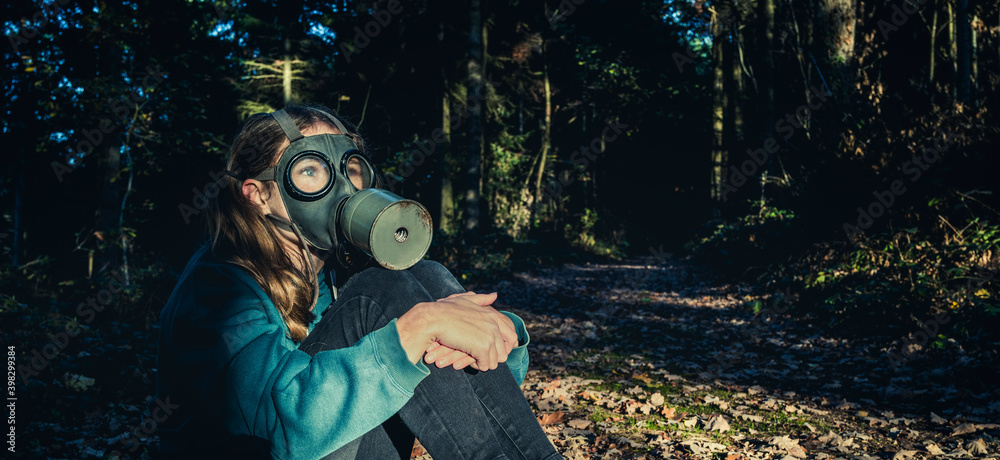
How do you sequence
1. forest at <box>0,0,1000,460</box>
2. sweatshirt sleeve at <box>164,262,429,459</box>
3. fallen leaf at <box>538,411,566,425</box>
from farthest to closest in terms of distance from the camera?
forest at <box>0,0,1000,460</box>, fallen leaf at <box>538,411,566,425</box>, sweatshirt sleeve at <box>164,262,429,459</box>

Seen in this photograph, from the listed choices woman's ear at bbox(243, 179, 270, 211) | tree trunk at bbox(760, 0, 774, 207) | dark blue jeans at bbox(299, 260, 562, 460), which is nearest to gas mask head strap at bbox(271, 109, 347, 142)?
woman's ear at bbox(243, 179, 270, 211)

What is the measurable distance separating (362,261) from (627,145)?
27906 millimetres

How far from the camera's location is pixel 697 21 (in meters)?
19.9

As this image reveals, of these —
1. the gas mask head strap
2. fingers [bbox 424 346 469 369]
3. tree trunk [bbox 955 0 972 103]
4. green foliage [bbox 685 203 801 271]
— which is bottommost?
green foliage [bbox 685 203 801 271]

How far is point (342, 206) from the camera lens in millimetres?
1717

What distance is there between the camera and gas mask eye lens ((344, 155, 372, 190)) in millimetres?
1852

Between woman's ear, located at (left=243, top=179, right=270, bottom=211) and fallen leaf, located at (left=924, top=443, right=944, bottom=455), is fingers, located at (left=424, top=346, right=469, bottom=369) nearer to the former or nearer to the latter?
woman's ear, located at (left=243, top=179, right=270, bottom=211)

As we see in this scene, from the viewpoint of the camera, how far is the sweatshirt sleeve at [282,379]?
4.06ft

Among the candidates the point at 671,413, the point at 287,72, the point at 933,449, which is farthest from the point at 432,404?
the point at 287,72

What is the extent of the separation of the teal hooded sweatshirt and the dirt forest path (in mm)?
2367

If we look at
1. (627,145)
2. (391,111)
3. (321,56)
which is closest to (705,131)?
(627,145)

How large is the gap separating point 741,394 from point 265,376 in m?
4.11

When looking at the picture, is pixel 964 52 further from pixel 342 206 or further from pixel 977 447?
pixel 342 206

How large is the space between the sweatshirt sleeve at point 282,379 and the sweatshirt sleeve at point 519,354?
2.53ft
